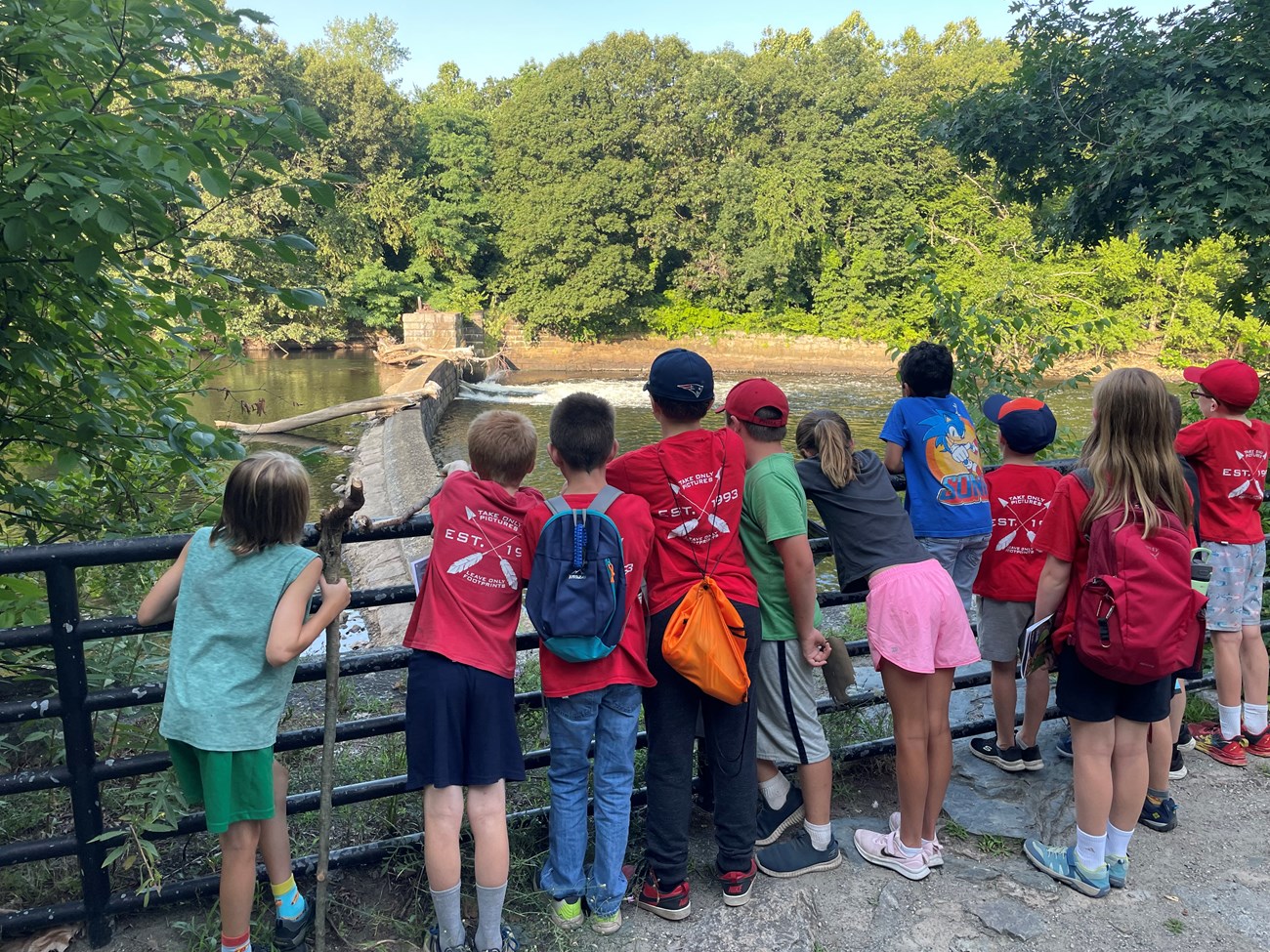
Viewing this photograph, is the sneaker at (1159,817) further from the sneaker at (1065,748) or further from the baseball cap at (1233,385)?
the baseball cap at (1233,385)

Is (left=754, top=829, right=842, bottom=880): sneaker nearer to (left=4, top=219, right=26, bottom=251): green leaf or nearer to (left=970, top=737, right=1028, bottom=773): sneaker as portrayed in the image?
(left=970, top=737, right=1028, bottom=773): sneaker

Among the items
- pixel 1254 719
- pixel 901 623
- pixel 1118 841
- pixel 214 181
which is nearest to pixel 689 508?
pixel 901 623

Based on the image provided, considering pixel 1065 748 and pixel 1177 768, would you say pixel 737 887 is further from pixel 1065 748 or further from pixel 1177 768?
pixel 1177 768

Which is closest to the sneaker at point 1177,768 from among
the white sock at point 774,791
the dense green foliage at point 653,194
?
the white sock at point 774,791

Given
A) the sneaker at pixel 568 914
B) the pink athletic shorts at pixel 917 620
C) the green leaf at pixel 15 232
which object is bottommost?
the sneaker at pixel 568 914

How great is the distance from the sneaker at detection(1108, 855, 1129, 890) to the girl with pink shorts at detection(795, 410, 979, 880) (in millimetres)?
534

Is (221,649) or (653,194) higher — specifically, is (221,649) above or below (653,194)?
below

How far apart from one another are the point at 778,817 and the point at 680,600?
93 centimetres

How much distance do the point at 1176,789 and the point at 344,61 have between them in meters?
45.5

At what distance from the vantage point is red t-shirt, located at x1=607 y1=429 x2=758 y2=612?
109 inches

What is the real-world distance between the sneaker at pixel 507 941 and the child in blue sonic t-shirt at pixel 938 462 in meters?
2.03

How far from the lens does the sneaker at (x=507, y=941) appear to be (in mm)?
2486

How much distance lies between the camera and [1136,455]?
2.89 metres

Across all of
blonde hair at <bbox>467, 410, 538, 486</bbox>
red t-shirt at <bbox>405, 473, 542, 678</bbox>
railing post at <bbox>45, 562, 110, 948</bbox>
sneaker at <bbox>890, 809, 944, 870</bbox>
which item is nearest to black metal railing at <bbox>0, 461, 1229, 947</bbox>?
railing post at <bbox>45, 562, 110, 948</bbox>
